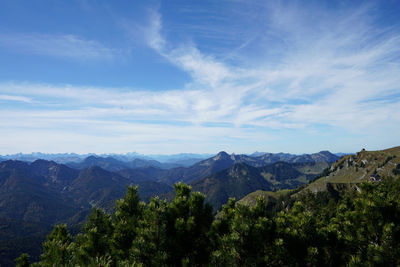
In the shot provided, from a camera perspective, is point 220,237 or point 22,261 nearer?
point 220,237

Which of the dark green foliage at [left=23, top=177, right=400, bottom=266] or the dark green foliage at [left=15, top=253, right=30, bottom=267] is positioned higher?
the dark green foliage at [left=23, top=177, right=400, bottom=266]

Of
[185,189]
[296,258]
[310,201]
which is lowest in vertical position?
[310,201]

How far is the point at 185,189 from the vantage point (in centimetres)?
1652

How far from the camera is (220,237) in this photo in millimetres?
13141

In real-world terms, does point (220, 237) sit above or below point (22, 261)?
above

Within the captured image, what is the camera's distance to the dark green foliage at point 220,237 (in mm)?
12055

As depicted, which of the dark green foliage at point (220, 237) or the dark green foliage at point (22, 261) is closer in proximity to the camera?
the dark green foliage at point (220, 237)

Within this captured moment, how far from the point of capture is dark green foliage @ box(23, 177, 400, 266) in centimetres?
1205

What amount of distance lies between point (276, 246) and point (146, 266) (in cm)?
824

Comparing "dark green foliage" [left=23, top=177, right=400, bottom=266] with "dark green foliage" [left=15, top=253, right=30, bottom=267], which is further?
"dark green foliage" [left=15, top=253, right=30, bottom=267]

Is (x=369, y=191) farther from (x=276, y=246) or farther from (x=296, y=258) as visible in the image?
(x=276, y=246)

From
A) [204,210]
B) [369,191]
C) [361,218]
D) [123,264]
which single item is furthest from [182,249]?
[369,191]

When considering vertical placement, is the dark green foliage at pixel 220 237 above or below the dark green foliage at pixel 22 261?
above

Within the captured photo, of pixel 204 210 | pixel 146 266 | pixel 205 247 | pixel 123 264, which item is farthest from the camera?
pixel 204 210
